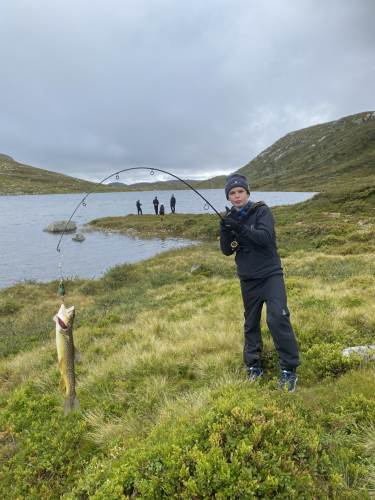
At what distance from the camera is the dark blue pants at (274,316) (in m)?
4.93

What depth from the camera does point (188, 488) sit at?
297 centimetres

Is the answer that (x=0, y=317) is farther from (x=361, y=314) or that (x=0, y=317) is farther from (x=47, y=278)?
(x=361, y=314)

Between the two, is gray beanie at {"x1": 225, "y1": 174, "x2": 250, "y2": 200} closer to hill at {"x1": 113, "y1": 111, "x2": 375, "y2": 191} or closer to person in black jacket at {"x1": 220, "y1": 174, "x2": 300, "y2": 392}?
person in black jacket at {"x1": 220, "y1": 174, "x2": 300, "y2": 392}

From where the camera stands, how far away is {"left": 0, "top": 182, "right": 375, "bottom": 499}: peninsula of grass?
3.11m

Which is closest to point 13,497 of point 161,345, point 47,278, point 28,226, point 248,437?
point 248,437

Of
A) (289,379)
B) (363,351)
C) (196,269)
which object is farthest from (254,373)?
(196,269)

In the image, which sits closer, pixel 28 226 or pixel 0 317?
pixel 0 317

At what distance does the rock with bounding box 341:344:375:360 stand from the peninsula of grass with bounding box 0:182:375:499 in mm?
223

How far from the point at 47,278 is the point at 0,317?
7.51 metres

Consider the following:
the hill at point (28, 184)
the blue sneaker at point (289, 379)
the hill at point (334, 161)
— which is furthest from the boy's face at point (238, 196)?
the hill at point (28, 184)

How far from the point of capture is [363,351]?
5527 mm

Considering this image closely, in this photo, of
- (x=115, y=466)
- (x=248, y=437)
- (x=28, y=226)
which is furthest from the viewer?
(x=28, y=226)

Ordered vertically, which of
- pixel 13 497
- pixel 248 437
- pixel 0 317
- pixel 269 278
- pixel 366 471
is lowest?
pixel 0 317

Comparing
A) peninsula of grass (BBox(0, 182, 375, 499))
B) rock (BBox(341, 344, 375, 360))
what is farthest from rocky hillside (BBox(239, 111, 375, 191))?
rock (BBox(341, 344, 375, 360))
